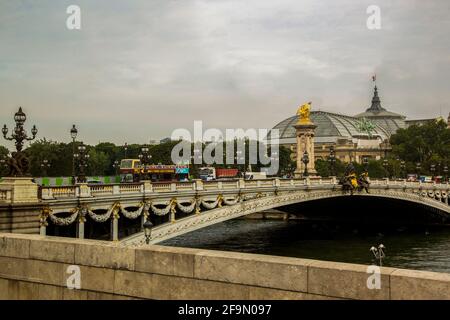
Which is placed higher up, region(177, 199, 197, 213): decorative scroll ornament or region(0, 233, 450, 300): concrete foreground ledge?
region(0, 233, 450, 300): concrete foreground ledge

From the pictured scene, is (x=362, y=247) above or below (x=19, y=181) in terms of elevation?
below

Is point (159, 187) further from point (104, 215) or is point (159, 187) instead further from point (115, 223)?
point (104, 215)

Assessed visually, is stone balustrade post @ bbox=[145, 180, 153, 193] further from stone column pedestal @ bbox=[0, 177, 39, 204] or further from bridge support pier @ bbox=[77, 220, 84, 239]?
stone column pedestal @ bbox=[0, 177, 39, 204]

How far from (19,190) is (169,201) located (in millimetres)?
11667

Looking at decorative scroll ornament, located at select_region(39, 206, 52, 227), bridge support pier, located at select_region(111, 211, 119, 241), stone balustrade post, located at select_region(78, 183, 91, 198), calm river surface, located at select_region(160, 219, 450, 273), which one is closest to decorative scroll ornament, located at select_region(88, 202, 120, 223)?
bridge support pier, located at select_region(111, 211, 119, 241)

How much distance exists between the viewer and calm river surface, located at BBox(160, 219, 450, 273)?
155ft

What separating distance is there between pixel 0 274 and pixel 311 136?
234 feet

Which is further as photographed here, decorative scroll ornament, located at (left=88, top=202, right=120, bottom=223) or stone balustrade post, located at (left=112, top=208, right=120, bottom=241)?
stone balustrade post, located at (left=112, top=208, right=120, bottom=241)

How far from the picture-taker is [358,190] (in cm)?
5609

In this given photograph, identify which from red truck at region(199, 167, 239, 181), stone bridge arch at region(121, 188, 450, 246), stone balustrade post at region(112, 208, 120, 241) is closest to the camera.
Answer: stone balustrade post at region(112, 208, 120, 241)

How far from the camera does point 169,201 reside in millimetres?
31562

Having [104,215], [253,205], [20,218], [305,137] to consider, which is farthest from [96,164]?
[20,218]

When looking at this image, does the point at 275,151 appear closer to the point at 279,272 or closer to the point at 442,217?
the point at 442,217

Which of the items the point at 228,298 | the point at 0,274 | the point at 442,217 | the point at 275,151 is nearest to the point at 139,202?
the point at 0,274
